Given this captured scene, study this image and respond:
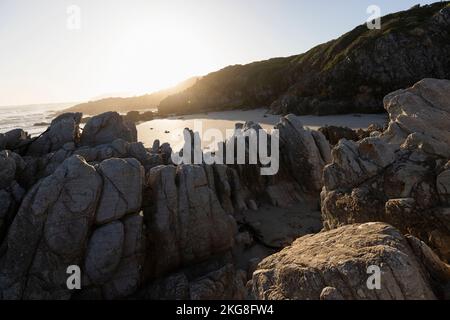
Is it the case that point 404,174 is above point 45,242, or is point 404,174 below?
above

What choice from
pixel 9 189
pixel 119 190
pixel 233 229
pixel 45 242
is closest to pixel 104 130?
pixel 9 189

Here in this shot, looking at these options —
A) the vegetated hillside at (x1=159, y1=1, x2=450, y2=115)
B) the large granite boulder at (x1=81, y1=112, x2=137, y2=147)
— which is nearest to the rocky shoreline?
the large granite boulder at (x1=81, y1=112, x2=137, y2=147)

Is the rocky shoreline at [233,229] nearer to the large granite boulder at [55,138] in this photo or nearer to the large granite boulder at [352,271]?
the large granite boulder at [352,271]

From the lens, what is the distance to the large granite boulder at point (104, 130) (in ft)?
86.9

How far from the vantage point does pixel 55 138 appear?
81.0ft

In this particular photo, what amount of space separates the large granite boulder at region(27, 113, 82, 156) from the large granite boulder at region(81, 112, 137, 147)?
2.85 ft

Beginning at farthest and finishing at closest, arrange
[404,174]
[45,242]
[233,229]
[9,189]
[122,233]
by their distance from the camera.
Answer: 1. [233,229]
2. [9,189]
3. [122,233]
4. [45,242]
5. [404,174]

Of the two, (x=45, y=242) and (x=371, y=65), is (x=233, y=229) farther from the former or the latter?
(x=371, y=65)

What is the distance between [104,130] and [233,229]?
15.2 meters

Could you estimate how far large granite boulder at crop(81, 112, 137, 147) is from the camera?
1043 inches

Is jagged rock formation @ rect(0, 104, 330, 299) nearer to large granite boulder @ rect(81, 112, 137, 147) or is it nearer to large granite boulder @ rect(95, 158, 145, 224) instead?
large granite boulder @ rect(95, 158, 145, 224)
